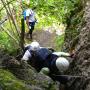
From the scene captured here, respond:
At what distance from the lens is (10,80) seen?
6.45 meters

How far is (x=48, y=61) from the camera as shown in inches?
326

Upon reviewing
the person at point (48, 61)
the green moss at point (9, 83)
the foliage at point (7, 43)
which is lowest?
the foliage at point (7, 43)

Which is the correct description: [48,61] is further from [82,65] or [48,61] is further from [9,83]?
[9,83]

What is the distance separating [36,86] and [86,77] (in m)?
1.37

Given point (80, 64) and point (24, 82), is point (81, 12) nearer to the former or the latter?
point (80, 64)

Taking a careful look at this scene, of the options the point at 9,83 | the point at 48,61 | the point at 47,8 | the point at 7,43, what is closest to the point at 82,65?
the point at 48,61

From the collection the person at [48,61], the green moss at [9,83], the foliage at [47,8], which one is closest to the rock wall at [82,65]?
the person at [48,61]

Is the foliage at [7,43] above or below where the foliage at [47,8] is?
below

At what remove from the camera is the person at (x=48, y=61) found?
308 inches

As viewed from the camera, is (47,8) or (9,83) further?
(47,8)

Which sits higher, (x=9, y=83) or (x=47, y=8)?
(x=47, y=8)

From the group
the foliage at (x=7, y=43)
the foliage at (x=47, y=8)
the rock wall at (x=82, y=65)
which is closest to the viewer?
the rock wall at (x=82, y=65)

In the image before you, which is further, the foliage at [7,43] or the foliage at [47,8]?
the foliage at [7,43]

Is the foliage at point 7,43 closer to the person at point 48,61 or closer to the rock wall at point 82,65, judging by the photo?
the person at point 48,61
